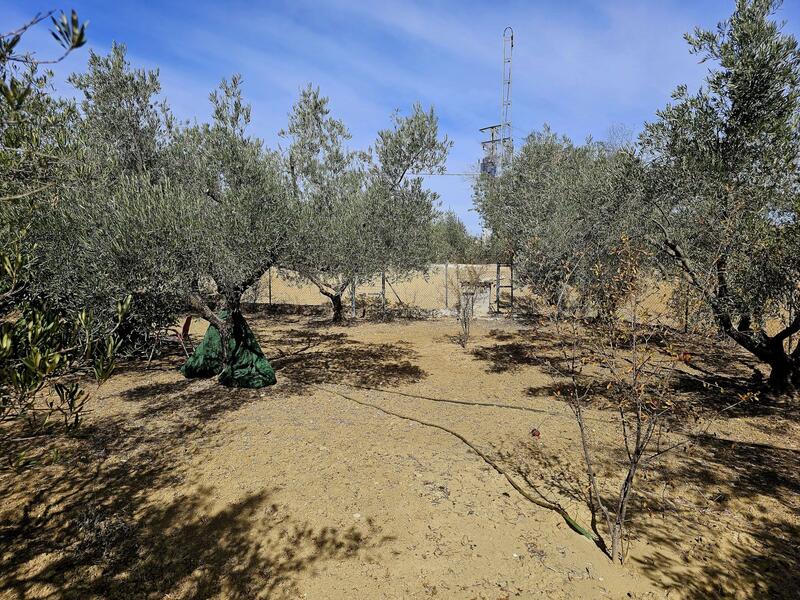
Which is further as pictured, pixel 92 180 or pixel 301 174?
pixel 301 174

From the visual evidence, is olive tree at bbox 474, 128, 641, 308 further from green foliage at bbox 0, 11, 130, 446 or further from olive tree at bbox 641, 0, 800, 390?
green foliage at bbox 0, 11, 130, 446

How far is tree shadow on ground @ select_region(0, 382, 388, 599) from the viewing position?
12.2 feet

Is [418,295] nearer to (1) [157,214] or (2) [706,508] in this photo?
(1) [157,214]

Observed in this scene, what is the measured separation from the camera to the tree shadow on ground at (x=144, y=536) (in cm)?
371

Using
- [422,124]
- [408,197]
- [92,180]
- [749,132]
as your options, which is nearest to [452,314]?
[408,197]

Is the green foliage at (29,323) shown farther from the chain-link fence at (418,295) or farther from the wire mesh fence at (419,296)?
the chain-link fence at (418,295)

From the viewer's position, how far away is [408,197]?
12.8 metres

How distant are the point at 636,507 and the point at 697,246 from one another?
505 centimetres

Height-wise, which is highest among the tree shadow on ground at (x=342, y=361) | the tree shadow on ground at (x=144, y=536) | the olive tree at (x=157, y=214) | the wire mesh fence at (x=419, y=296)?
the olive tree at (x=157, y=214)

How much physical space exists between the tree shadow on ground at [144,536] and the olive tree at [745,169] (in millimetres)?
5986

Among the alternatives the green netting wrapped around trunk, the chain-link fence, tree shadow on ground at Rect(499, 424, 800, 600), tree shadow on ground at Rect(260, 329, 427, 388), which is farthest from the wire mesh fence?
tree shadow on ground at Rect(499, 424, 800, 600)

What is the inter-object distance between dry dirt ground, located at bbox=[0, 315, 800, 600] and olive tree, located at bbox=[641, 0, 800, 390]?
2.23m

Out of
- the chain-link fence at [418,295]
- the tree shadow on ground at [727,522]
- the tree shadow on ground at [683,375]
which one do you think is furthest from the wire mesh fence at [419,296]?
the tree shadow on ground at [727,522]

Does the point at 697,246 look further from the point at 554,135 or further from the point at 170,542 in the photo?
the point at 554,135
